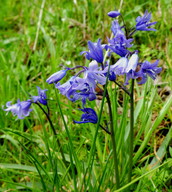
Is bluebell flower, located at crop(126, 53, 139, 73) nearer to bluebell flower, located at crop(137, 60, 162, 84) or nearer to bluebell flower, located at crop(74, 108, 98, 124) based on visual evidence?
bluebell flower, located at crop(137, 60, 162, 84)

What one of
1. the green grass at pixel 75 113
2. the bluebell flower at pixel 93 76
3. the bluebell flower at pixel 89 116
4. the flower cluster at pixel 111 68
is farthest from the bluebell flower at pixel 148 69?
Result: the green grass at pixel 75 113

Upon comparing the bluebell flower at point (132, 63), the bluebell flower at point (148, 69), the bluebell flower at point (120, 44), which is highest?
the bluebell flower at point (120, 44)

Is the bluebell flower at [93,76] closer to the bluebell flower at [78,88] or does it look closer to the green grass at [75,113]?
the bluebell flower at [78,88]

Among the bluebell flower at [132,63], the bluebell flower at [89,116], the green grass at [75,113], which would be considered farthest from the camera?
the green grass at [75,113]

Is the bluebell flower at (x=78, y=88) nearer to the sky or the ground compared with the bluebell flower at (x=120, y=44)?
nearer to the ground

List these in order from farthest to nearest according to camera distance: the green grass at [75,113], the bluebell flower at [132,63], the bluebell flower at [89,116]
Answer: the green grass at [75,113], the bluebell flower at [89,116], the bluebell flower at [132,63]

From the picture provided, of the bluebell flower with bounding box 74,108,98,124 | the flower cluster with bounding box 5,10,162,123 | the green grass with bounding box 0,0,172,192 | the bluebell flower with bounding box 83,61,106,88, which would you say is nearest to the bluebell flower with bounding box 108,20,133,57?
the flower cluster with bounding box 5,10,162,123

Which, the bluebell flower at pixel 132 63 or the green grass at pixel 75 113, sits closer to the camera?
the bluebell flower at pixel 132 63

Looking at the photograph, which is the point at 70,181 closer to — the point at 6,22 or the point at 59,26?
the point at 59,26

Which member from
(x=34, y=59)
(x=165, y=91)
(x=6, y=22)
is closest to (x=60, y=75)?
(x=165, y=91)
